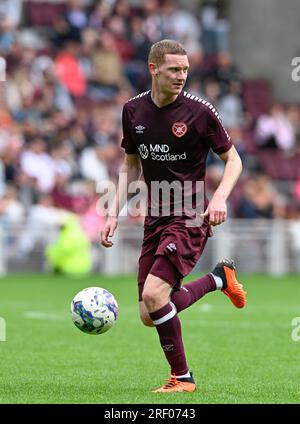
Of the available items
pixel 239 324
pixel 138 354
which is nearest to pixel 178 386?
pixel 138 354

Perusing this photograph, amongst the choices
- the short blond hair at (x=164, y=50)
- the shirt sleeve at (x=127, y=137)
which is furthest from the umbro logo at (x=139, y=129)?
the short blond hair at (x=164, y=50)

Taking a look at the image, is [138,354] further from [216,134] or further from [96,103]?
[96,103]

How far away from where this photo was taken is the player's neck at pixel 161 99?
303 inches

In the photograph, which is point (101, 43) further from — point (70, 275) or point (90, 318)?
point (90, 318)

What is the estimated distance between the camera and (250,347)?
10211 millimetres

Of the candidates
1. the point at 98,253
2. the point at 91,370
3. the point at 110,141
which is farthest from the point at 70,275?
the point at 91,370

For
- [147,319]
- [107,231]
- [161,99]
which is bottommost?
[147,319]

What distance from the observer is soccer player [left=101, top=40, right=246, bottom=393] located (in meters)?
7.45

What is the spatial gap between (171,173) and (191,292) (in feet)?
2.80

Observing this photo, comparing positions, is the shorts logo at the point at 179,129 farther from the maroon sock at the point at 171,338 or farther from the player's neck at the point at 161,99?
the maroon sock at the point at 171,338

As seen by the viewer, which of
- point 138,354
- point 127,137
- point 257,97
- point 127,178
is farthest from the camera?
point 257,97

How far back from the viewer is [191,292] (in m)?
7.93

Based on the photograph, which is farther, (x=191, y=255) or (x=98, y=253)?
(x=98, y=253)

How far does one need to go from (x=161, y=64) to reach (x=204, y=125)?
19.6 inches
